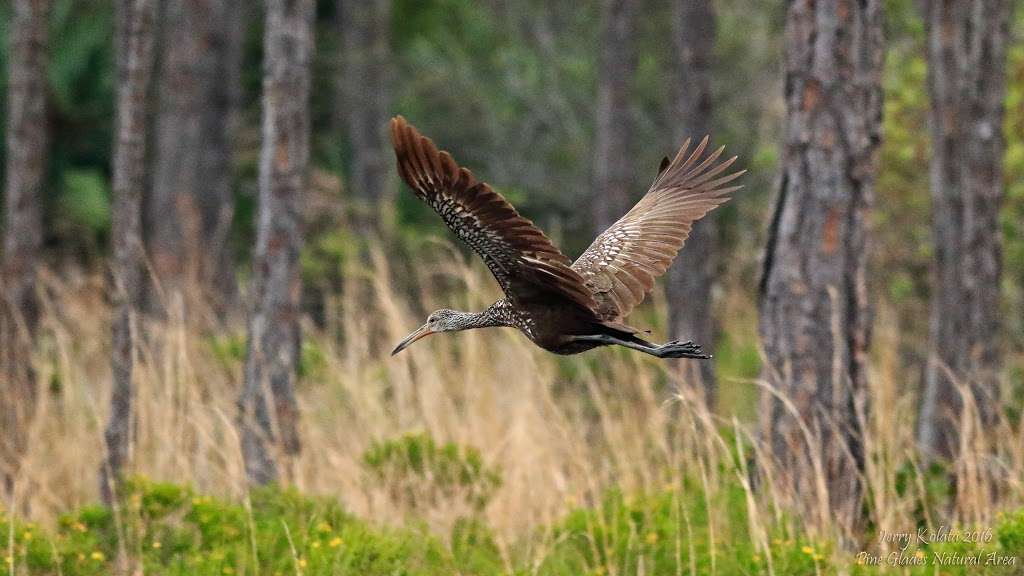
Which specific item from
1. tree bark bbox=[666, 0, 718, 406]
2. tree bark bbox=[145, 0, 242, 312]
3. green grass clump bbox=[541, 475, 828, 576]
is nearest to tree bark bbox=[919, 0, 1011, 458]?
tree bark bbox=[666, 0, 718, 406]

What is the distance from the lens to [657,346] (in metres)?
4.82

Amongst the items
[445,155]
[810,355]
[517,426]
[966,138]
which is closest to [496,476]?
[517,426]

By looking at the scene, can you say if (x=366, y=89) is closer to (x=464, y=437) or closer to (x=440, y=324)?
(x=464, y=437)

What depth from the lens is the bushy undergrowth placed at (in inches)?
207

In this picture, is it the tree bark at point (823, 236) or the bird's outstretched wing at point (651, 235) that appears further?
the tree bark at point (823, 236)

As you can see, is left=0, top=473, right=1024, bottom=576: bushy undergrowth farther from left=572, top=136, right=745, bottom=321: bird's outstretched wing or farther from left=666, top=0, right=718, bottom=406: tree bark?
left=666, top=0, right=718, bottom=406: tree bark

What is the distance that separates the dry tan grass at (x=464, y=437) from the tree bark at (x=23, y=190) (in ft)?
0.87

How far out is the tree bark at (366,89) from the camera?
16156 mm

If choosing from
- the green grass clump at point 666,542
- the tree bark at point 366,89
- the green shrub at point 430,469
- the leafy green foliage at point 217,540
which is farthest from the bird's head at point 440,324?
the tree bark at point 366,89

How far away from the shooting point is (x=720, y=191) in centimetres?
563

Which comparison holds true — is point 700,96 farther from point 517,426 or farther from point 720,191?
point 720,191

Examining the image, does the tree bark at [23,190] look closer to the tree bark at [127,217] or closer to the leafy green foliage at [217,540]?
the tree bark at [127,217]

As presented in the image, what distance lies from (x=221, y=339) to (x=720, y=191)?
4.22m

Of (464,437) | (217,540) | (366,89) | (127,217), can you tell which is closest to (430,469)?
(464,437)
